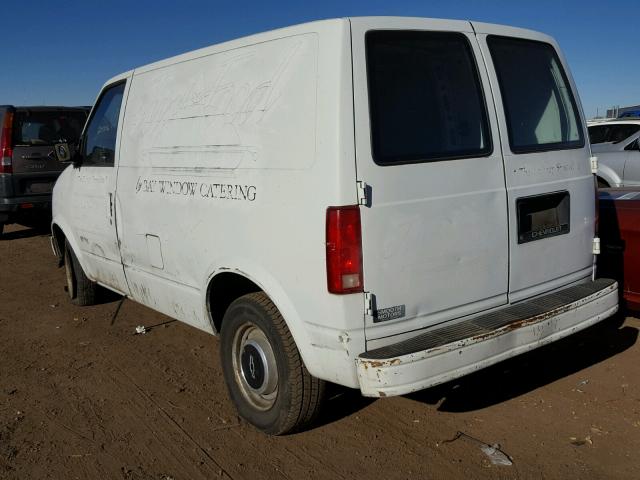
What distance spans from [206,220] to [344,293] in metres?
1.17

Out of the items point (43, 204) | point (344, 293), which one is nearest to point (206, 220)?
point (344, 293)

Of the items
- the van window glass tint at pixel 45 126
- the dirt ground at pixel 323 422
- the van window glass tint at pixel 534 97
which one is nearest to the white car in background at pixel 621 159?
the dirt ground at pixel 323 422

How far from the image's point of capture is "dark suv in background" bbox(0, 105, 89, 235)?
1019 cm

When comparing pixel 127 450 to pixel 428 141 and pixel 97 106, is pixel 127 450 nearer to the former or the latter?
pixel 428 141

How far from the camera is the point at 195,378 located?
181 inches

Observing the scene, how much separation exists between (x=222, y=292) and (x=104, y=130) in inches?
82.7

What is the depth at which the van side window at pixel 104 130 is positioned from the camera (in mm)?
5066

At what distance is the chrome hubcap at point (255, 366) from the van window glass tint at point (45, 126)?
7743 millimetres

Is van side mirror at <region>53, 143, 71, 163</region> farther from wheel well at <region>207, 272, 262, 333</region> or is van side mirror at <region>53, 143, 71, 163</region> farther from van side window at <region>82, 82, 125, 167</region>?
wheel well at <region>207, 272, 262, 333</region>

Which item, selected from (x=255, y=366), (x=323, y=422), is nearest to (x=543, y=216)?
(x=323, y=422)

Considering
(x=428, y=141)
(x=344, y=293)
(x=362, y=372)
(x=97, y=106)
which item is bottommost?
(x=362, y=372)

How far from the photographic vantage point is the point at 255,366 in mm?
3674

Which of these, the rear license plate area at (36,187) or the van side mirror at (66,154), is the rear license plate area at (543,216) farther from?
the rear license plate area at (36,187)

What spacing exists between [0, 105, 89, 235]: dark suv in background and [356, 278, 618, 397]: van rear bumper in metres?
8.60
